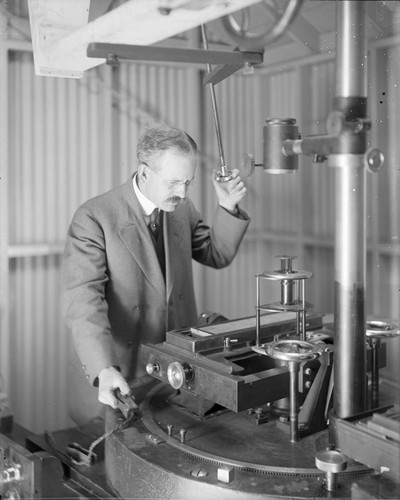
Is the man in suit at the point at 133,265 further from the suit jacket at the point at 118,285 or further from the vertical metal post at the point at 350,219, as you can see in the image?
the vertical metal post at the point at 350,219

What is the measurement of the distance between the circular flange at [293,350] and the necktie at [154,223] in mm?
691

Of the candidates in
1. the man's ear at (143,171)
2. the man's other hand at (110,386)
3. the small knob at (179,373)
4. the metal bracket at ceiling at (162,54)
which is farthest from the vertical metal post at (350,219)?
the man's ear at (143,171)

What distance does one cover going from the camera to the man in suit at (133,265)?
1.56 metres

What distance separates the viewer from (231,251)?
2045 mm

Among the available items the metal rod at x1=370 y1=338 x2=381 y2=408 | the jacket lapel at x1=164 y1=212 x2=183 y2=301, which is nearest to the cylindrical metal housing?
the metal rod at x1=370 y1=338 x2=381 y2=408

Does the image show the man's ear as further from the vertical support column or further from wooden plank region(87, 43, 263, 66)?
wooden plank region(87, 43, 263, 66)

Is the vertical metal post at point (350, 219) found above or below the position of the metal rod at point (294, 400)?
above

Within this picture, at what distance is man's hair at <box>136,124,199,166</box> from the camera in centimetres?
161

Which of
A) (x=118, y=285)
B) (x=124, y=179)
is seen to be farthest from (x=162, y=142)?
(x=124, y=179)

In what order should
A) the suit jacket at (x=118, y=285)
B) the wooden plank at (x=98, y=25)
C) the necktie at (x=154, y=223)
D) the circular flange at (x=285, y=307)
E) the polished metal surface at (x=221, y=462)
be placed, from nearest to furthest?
the wooden plank at (x=98, y=25)
the polished metal surface at (x=221, y=462)
the circular flange at (x=285, y=307)
the suit jacket at (x=118, y=285)
the necktie at (x=154, y=223)

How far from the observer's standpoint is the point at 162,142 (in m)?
1.61

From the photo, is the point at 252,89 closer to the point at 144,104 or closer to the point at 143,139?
the point at 144,104

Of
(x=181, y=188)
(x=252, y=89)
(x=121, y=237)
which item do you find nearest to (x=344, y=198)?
(x=181, y=188)

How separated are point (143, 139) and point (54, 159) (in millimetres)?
1615
